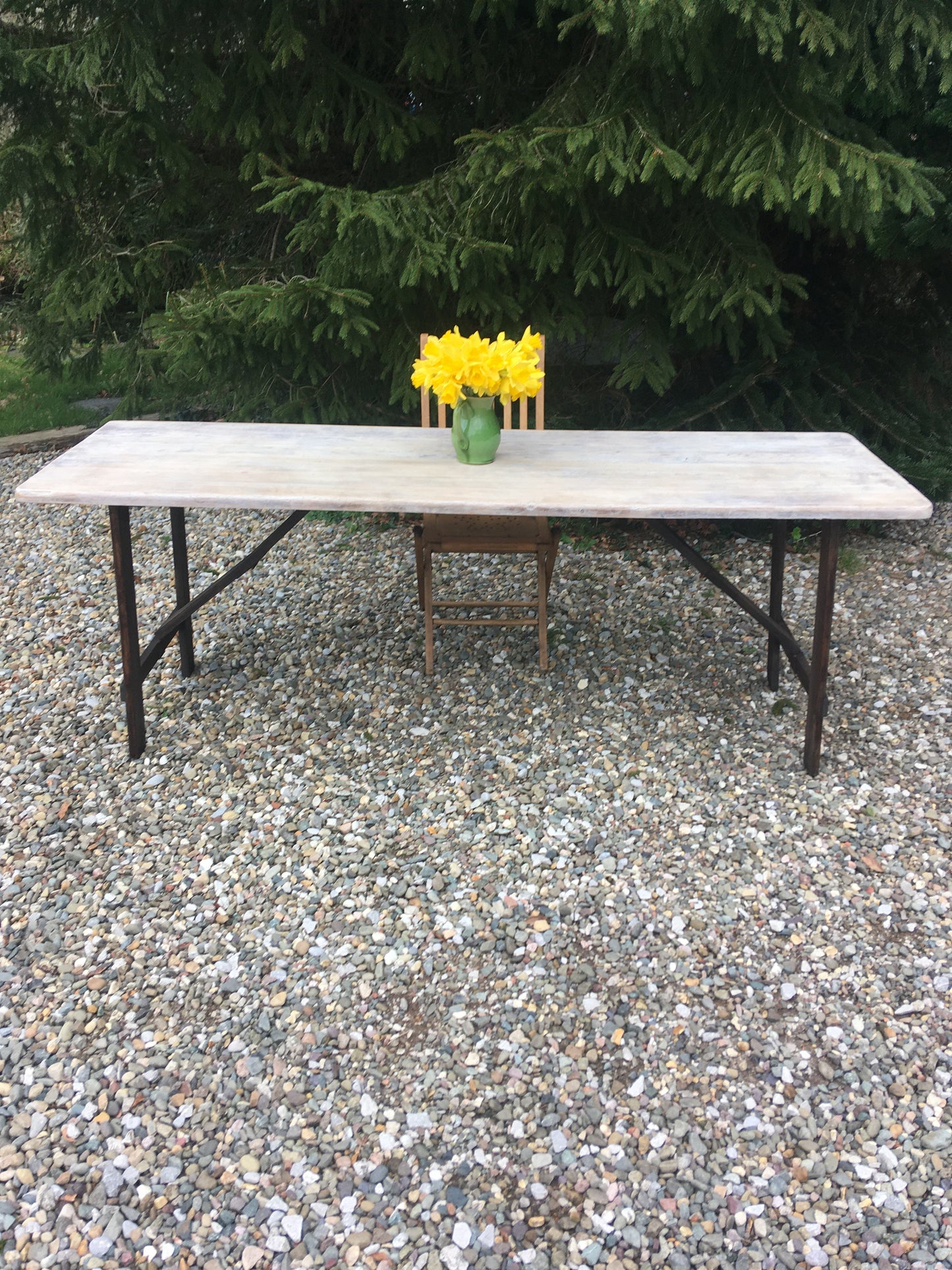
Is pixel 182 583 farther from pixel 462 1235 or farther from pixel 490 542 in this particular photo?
pixel 462 1235

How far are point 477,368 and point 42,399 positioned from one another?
5561mm

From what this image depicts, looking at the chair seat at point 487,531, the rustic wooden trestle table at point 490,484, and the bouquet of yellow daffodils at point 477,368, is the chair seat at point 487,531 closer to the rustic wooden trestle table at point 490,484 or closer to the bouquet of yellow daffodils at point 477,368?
the rustic wooden trestle table at point 490,484

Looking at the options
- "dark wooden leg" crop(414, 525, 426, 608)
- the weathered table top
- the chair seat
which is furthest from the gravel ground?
the weathered table top

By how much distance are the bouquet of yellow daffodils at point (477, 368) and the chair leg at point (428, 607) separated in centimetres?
76

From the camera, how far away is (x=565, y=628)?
14.8ft

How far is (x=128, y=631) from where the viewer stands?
3553 millimetres

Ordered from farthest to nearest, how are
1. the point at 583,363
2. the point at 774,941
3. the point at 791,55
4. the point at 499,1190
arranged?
the point at 583,363 → the point at 791,55 → the point at 774,941 → the point at 499,1190

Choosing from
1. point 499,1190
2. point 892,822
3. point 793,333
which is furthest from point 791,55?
point 499,1190

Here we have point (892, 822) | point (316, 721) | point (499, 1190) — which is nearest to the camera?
point (499, 1190)

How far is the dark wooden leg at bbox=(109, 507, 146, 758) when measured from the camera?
11.3 ft

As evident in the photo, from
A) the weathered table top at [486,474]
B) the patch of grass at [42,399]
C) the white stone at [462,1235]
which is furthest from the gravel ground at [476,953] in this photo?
the patch of grass at [42,399]

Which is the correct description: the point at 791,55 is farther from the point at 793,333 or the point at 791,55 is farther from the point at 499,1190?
the point at 499,1190

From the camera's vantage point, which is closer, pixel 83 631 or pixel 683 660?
pixel 683 660

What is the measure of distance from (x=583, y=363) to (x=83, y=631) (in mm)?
2970
